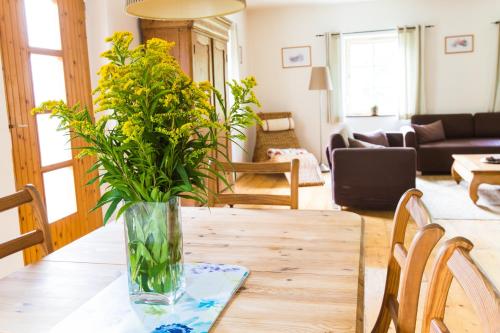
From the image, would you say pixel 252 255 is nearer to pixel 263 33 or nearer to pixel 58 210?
pixel 58 210

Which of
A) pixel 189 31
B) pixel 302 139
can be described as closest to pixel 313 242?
pixel 189 31

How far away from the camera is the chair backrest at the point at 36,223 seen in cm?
144

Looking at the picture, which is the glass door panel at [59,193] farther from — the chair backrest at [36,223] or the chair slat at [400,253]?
the chair slat at [400,253]

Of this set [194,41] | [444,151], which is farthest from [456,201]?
[194,41]

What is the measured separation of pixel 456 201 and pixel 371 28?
11.1ft

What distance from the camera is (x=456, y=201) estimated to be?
4.80 meters

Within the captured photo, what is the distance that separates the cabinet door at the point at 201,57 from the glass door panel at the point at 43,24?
1.15 metres

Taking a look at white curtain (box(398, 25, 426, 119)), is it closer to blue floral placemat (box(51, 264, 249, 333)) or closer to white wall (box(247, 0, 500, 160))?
white wall (box(247, 0, 500, 160))

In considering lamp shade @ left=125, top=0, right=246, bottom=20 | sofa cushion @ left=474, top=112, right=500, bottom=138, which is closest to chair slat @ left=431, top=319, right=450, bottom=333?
lamp shade @ left=125, top=0, right=246, bottom=20

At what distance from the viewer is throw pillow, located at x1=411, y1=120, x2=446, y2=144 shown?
21.2 feet

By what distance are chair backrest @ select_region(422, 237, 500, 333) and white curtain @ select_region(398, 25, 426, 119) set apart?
21.8 ft

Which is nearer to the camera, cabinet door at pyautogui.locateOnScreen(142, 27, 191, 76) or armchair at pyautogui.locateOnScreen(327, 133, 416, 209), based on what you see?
cabinet door at pyautogui.locateOnScreen(142, 27, 191, 76)

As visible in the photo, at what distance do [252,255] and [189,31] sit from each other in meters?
2.84

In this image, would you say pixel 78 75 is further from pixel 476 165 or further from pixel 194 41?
pixel 476 165
